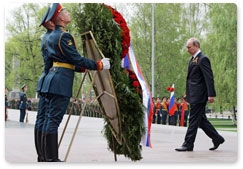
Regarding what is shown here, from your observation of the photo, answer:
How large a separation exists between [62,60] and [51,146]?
2.88 ft

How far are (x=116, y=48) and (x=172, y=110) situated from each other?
9.79 metres

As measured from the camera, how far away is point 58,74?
225 inches

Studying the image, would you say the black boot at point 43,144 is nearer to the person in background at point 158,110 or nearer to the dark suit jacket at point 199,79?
the dark suit jacket at point 199,79

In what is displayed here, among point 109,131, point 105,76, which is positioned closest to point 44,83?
point 105,76

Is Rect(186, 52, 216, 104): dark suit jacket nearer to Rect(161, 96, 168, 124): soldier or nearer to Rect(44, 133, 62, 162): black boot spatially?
Rect(44, 133, 62, 162): black boot

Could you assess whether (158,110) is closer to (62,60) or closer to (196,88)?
(196,88)

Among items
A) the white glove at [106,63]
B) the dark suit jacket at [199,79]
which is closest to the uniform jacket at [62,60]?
the white glove at [106,63]

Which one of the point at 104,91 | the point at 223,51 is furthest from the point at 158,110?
the point at 104,91

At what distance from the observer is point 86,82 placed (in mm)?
6770

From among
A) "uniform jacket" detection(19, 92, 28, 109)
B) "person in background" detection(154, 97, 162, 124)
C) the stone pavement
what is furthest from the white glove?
"person in background" detection(154, 97, 162, 124)

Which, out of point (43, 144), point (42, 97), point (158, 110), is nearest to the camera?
point (43, 144)

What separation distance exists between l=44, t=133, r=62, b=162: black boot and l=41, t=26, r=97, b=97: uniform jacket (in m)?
0.45

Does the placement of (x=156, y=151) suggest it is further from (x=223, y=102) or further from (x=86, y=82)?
(x=223, y=102)

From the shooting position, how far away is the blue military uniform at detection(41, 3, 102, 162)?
18.6 feet
